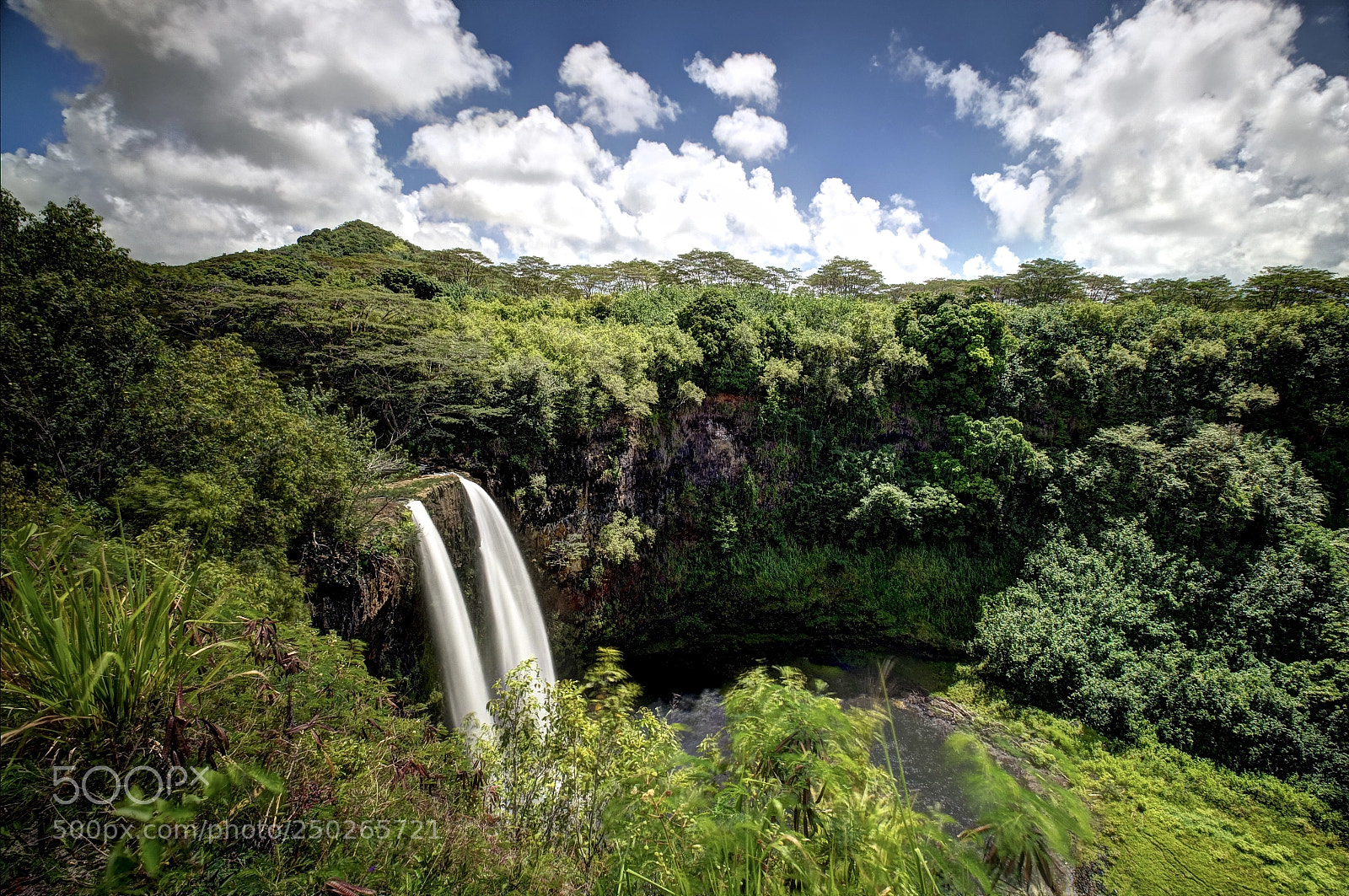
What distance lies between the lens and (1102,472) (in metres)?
15.1

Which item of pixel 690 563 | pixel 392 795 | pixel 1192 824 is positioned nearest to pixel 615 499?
pixel 690 563

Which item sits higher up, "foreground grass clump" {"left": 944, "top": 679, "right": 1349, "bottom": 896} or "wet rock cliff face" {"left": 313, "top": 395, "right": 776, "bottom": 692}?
"wet rock cliff face" {"left": 313, "top": 395, "right": 776, "bottom": 692}

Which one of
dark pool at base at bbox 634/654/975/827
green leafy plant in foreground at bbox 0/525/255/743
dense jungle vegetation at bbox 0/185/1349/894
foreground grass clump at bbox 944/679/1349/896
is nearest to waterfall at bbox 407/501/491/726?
dense jungle vegetation at bbox 0/185/1349/894

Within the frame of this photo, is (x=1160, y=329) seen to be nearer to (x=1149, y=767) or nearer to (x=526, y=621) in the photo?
(x=1149, y=767)

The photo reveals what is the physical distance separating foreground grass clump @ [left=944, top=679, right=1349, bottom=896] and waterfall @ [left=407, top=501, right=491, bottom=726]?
905 cm

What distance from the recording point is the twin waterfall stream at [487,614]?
8727mm

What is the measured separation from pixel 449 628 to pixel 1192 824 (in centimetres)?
1378

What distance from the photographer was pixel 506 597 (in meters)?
11.2

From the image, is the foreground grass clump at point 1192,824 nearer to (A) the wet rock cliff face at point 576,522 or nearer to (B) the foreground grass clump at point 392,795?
(B) the foreground grass clump at point 392,795

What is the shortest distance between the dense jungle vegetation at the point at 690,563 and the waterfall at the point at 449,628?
1.73ft

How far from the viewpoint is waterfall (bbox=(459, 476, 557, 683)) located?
34.8 feet

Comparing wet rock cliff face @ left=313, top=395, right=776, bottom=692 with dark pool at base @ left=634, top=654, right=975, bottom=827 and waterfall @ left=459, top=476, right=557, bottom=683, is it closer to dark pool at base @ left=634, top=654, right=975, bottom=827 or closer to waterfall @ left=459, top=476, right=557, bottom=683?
waterfall @ left=459, top=476, right=557, bottom=683

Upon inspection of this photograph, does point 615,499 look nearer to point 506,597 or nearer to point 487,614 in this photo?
point 506,597

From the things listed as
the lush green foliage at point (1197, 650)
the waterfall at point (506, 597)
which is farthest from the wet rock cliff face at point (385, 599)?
the lush green foliage at point (1197, 650)
